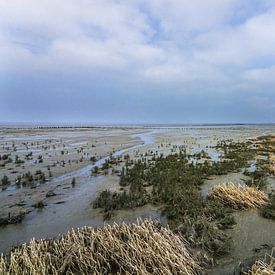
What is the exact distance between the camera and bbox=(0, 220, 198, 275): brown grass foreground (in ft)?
18.0

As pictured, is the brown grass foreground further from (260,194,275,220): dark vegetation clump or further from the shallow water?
(260,194,275,220): dark vegetation clump

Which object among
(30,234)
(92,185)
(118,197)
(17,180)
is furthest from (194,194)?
(17,180)

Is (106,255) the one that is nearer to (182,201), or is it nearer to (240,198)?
(182,201)

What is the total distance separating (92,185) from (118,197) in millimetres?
3505

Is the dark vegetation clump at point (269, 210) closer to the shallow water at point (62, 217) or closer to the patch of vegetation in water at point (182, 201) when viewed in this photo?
the patch of vegetation in water at point (182, 201)

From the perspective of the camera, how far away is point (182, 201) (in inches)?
424

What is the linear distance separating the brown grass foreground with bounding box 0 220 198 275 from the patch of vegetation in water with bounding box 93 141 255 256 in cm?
136

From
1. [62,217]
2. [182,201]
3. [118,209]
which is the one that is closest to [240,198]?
[182,201]

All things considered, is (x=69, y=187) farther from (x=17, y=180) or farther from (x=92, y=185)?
(x=17, y=180)

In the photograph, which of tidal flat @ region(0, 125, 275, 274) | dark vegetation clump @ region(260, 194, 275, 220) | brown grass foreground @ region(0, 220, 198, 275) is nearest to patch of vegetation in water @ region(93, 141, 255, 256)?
tidal flat @ region(0, 125, 275, 274)

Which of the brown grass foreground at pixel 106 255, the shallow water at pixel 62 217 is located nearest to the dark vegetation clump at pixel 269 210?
the shallow water at pixel 62 217

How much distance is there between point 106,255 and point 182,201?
5265 millimetres

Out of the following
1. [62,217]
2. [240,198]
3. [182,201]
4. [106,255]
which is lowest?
[62,217]

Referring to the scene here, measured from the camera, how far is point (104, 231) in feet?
21.9
